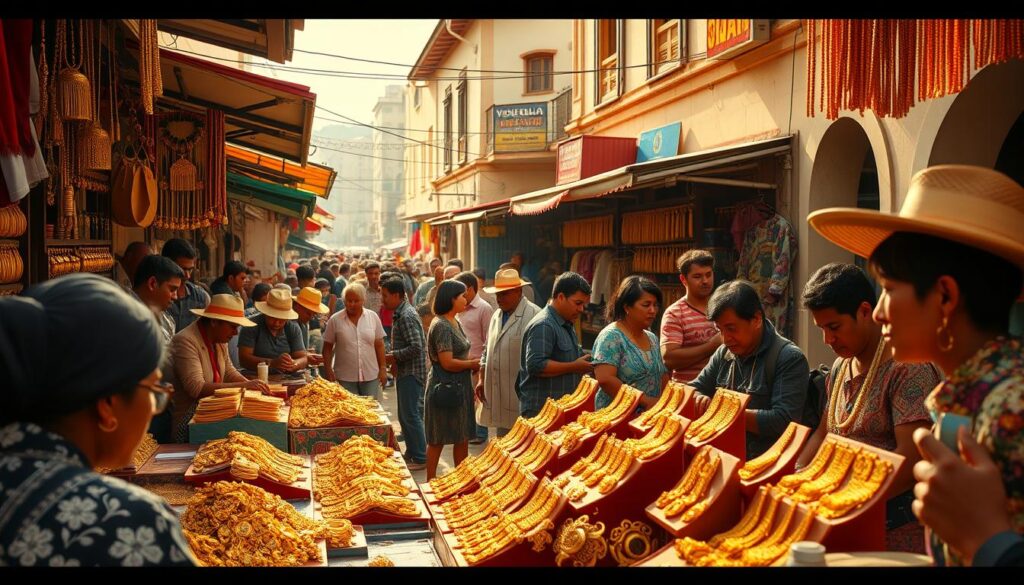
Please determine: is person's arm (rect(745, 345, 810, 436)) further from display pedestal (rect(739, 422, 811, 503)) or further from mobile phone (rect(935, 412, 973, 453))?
mobile phone (rect(935, 412, 973, 453))

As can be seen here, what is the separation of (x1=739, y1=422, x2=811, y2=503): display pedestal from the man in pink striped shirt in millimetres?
2605

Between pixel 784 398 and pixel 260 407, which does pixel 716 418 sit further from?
pixel 260 407

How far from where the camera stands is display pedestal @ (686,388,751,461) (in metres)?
3.59

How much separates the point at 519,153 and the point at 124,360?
2314 centimetres

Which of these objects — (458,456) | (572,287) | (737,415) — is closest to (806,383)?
(737,415)

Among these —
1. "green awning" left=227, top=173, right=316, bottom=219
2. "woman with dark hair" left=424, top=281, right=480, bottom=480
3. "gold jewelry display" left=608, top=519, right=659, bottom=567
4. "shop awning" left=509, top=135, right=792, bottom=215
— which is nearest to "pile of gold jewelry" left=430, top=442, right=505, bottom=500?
"gold jewelry display" left=608, top=519, right=659, bottom=567

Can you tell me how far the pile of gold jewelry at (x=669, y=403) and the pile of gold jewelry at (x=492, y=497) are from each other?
0.56 m

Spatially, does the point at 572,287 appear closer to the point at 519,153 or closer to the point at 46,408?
the point at 46,408

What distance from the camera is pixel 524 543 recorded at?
3.68 meters

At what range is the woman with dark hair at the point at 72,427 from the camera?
1659 mm

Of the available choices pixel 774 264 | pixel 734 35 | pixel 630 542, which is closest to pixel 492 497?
pixel 630 542

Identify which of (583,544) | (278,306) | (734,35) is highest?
(734,35)

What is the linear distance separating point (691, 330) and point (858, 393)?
2.59 meters

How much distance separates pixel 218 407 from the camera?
557 centimetres
